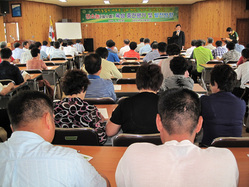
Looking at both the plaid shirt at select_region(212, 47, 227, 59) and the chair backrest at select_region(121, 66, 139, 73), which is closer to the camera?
the chair backrest at select_region(121, 66, 139, 73)

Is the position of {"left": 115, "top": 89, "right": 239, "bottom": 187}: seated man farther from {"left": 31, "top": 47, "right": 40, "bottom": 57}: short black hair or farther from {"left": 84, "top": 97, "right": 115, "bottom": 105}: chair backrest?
{"left": 31, "top": 47, "right": 40, "bottom": 57}: short black hair

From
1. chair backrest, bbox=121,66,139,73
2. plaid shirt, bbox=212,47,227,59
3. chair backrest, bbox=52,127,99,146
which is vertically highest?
plaid shirt, bbox=212,47,227,59

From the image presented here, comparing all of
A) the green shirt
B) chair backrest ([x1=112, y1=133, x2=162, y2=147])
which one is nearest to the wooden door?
the green shirt

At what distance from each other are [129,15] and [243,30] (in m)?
6.28

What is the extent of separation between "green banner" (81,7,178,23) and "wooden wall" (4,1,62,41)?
2551 mm

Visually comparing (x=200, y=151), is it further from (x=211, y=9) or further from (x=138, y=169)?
(x=211, y=9)

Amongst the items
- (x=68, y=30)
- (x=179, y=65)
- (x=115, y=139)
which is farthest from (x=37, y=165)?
(x=68, y=30)

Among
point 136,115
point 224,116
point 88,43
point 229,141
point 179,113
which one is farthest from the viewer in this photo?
point 88,43

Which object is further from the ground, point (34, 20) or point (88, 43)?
point (34, 20)

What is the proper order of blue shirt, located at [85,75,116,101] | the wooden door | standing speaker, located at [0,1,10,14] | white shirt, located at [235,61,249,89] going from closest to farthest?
blue shirt, located at [85,75,116,101] < white shirt, located at [235,61,249,89] < standing speaker, located at [0,1,10,14] < the wooden door

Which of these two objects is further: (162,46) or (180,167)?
(162,46)

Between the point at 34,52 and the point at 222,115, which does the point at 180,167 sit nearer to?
the point at 222,115

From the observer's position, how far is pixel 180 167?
108cm

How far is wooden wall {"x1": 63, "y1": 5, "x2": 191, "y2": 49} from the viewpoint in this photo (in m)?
15.7
